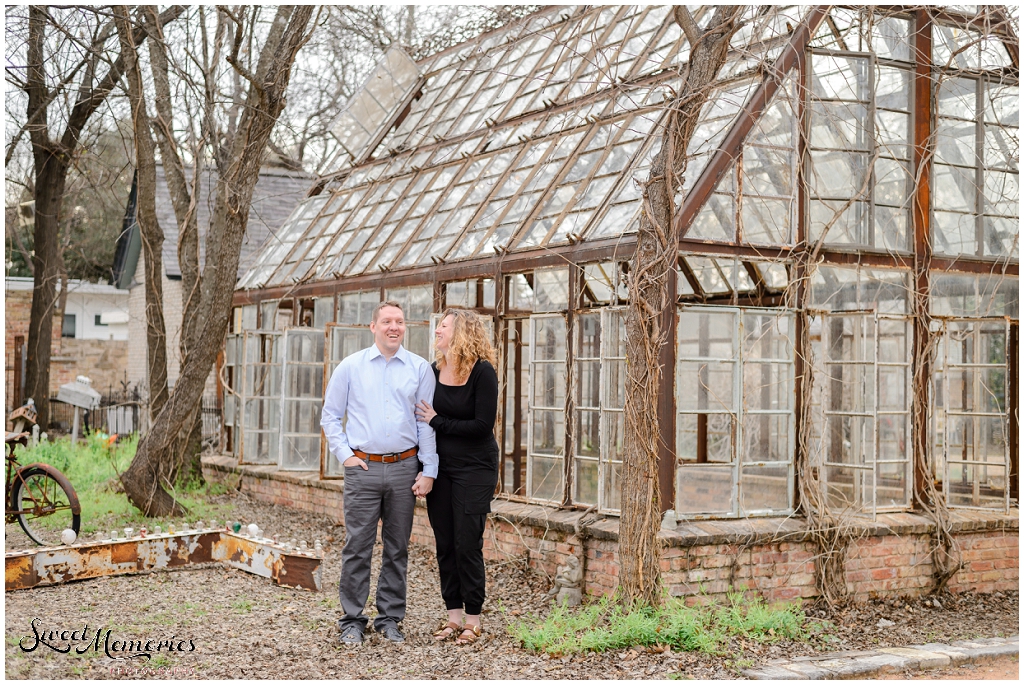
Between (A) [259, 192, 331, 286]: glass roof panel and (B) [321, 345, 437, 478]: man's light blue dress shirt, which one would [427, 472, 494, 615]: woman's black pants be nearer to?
(B) [321, 345, 437, 478]: man's light blue dress shirt

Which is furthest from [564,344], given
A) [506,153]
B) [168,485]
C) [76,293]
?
[76,293]

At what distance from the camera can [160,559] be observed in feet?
25.1

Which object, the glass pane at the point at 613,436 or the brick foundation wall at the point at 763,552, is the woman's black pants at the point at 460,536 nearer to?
the brick foundation wall at the point at 763,552

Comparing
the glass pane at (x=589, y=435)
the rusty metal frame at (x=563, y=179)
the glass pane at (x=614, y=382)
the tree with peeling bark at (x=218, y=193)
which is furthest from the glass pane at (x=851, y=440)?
the tree with peeling bark at (x=218, y=193)

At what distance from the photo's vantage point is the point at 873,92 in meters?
8.52

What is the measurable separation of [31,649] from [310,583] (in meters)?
2.06

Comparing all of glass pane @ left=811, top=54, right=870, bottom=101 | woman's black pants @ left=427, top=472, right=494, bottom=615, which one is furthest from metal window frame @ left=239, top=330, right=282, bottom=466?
glass pane @ left=811, top=54, right=870, bottom=101

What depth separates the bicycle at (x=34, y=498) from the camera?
354 inches

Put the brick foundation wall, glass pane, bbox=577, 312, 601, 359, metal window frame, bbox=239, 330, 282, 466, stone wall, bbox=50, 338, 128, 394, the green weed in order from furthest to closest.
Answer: stone wall, bbox=50, 338, 128, 394 → metal window frame, bbox=239, 330, 282, 466 → glass pane, bbox=577, 312, 601, 359 → the brick foundation wall → the green weed

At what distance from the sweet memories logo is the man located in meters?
0.98

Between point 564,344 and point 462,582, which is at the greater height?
point 564,344

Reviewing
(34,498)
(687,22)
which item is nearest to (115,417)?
(34,498)

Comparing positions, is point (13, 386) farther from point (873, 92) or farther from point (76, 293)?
point (873, 92)

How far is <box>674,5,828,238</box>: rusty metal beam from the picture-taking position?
7.71 meters
